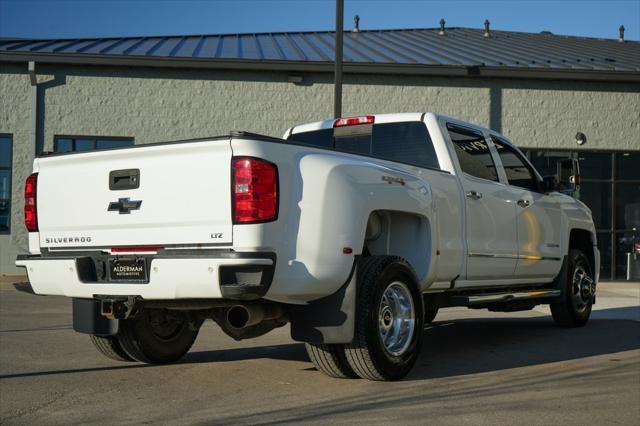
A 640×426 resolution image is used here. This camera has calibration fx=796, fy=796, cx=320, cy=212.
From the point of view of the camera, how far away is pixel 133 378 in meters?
6.08

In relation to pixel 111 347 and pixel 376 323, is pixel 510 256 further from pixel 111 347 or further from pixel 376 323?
pixel 111 347

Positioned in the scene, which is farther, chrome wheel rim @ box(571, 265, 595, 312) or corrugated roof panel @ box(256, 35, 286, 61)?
corrugated roof panel @ box(256, 35, 286, 61)

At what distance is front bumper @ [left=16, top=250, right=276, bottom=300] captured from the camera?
15.9ft

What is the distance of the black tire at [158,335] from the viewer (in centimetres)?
638

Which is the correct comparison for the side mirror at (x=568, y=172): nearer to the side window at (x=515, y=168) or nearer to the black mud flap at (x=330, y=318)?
the side window at (x=515, y=168)

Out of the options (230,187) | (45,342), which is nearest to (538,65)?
(45,342)

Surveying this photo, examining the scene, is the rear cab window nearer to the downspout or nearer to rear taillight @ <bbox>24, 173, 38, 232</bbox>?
rear taillight @ <bbox>24, 173, 38, 232</bbox>

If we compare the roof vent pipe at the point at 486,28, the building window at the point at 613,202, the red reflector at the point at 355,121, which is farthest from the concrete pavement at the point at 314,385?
the roof vent pipe at the point at 486,28

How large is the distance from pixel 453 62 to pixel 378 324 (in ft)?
49.0

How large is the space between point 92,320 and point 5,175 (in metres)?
14.2

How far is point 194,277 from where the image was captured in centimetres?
496

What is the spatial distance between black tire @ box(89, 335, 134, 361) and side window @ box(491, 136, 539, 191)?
4.14 meters

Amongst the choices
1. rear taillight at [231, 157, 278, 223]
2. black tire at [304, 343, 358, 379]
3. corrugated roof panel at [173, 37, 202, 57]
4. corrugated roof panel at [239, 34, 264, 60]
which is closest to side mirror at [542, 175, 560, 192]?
black tire at [304, 343, 358, 379]

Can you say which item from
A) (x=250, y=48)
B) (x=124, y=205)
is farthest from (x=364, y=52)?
(x=124, y=205)
